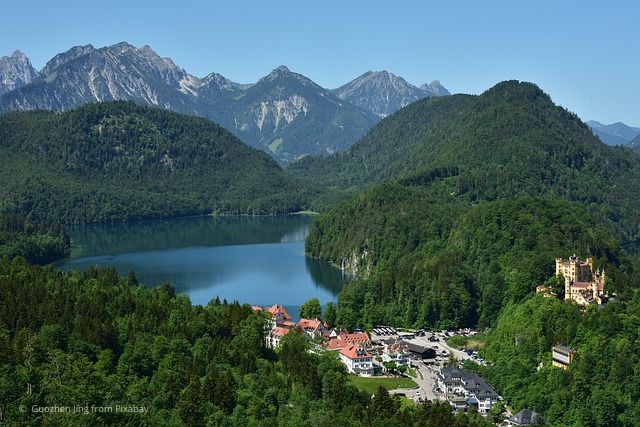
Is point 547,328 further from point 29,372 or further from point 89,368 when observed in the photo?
point 29,372

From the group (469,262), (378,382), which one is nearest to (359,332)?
(378,382)

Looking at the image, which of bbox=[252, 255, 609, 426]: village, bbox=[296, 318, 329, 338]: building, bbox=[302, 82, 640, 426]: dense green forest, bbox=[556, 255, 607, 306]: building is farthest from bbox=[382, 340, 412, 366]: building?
bbox=[556, 255, 607, 306]: building

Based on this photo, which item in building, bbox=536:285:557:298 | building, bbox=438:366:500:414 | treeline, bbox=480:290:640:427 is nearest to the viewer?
treeline, bbox=480:290:640:427

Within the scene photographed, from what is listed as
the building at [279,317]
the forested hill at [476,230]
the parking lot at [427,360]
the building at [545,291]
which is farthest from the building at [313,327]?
the building at [545,291]

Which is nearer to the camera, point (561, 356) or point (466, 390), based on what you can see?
point (466, 390)

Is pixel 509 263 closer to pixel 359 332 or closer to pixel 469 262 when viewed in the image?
pixel 469 262

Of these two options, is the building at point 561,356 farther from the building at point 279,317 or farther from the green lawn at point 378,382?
the building at point 279,317

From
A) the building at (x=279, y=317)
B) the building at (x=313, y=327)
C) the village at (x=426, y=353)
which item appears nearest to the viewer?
the village at (x=426, y=353)

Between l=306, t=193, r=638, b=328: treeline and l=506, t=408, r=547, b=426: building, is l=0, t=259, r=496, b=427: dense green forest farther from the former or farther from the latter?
l=306, t=193, r=638, b=328: treeline
